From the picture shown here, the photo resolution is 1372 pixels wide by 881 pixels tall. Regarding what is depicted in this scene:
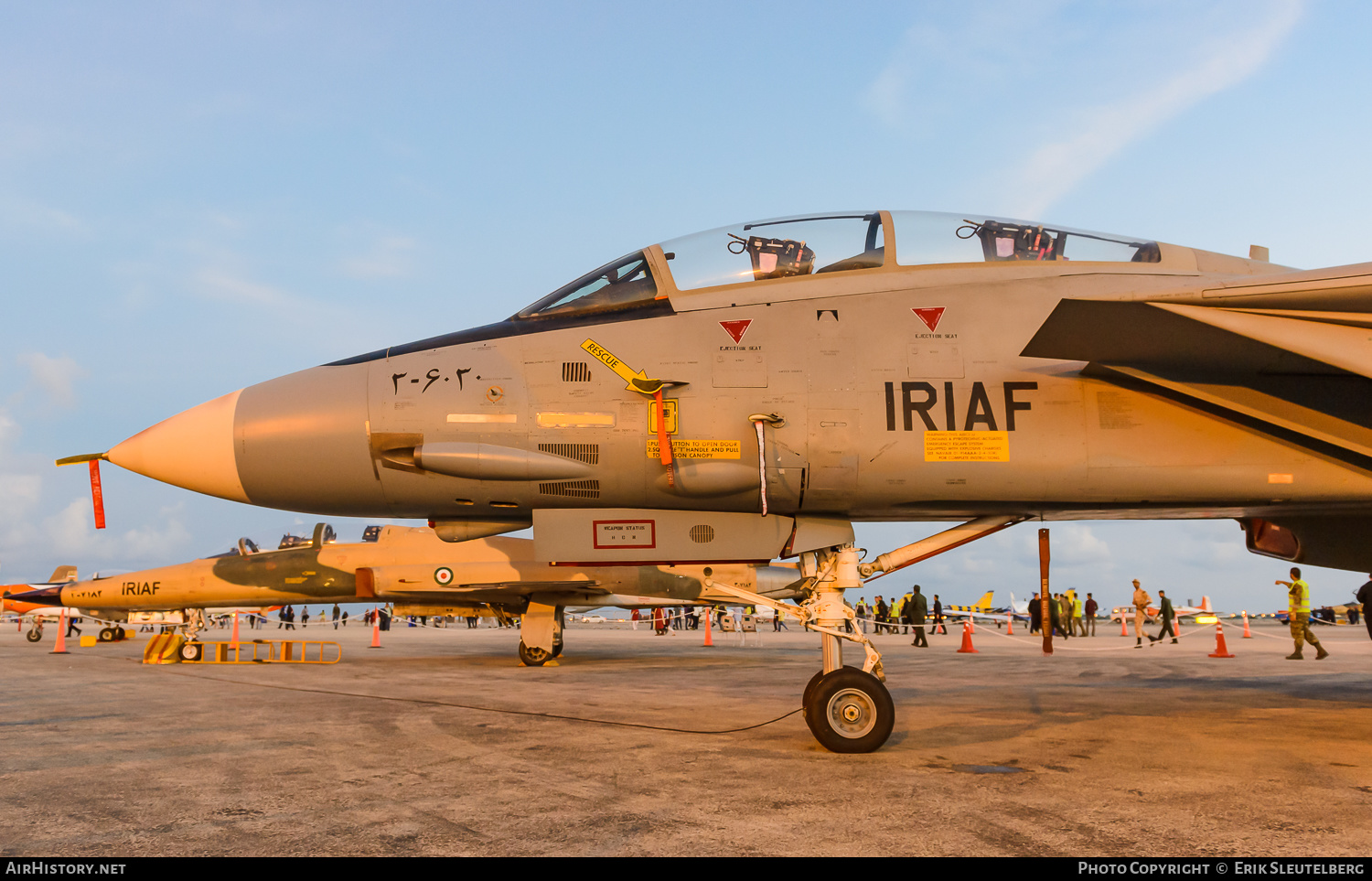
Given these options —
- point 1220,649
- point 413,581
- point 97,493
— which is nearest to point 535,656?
point 413,581

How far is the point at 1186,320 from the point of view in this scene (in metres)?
5.06

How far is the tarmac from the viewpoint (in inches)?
140

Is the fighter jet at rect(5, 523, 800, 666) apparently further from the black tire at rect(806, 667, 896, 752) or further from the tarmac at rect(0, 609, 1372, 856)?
the black tire at rect(806, 667, 896, 752)

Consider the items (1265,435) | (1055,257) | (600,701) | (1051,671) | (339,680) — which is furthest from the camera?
(1051,671)

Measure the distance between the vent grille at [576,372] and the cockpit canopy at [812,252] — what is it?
46 cm

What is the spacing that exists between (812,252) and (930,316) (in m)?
0.95

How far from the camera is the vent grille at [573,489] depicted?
5.68 meters

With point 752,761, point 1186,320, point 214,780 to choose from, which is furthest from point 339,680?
point 1186,320

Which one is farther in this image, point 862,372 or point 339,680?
point 339,680

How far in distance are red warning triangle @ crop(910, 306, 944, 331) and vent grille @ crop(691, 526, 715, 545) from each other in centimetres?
201

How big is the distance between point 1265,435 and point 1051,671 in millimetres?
8321

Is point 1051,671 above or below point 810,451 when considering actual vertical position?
below

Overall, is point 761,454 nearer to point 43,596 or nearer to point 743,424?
point 743,424
